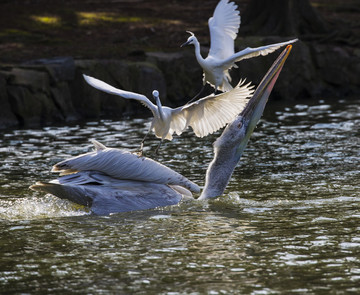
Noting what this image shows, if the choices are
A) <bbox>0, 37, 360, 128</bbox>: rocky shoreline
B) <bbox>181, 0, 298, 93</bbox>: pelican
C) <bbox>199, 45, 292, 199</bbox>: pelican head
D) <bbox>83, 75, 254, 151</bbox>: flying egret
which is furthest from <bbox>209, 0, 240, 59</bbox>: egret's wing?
<bbox>0, 37, 360, 128</bbox>: rocky shoreline

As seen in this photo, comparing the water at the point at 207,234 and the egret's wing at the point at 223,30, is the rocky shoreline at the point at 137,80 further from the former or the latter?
the egret's wing at the point at 223,30

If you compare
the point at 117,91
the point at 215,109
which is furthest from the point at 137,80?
the point at 117,91

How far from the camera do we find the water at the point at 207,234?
510 centimetres

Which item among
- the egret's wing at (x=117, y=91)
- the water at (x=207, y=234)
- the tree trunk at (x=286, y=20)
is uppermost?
the tree trunk at (x=286, y=20)

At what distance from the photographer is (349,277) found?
5066mm

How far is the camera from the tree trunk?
20281mm

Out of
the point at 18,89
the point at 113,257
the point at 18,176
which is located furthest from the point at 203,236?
the point at 18,89

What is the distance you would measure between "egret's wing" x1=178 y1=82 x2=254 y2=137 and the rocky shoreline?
7.04 meters

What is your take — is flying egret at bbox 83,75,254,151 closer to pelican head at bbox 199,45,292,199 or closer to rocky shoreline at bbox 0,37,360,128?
pelican head at bbox 199,45,292,199

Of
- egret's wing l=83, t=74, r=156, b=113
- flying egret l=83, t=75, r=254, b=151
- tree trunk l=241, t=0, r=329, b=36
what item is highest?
tree trunk l=241, t=0, r=329, b=36

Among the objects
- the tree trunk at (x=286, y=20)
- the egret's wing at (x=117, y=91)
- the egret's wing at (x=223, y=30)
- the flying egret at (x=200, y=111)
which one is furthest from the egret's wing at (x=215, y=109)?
the tree trunk at (x=286, y=20)

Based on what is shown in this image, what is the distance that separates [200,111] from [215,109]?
19 centimetres

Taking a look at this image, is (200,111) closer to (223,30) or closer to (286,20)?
(223,30)

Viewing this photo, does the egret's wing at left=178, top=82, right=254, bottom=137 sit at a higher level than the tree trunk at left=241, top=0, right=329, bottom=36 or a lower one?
lower
